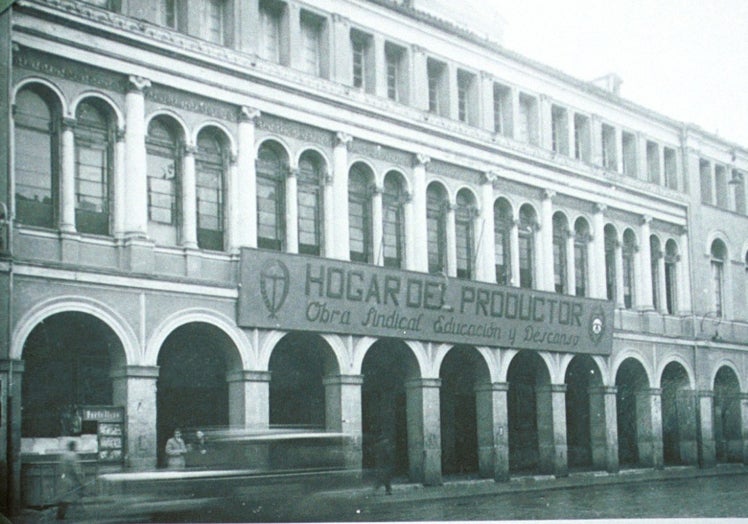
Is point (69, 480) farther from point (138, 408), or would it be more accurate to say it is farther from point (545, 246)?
point (545, 246)

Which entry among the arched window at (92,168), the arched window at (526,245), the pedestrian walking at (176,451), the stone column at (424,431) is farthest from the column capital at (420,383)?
the arched window at (92,168)

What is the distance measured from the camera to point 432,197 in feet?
42.4

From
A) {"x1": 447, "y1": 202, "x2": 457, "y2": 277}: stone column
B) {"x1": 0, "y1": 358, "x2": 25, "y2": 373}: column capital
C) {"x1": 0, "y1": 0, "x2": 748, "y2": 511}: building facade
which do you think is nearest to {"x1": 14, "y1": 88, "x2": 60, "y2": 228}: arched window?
{"x1": 0, "y1": 0, "x2": 748, "y2": 511}: building facade

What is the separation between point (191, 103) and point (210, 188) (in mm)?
825

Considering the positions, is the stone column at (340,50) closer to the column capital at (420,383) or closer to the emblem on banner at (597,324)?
the column capital at (420,383)

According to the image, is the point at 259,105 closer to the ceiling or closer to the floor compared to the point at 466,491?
closer to the ceiling

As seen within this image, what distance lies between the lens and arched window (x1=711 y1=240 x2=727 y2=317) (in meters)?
10.3

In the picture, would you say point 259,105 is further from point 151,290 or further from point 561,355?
point 561,355

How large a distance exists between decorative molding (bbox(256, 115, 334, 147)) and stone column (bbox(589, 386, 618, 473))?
14.2ft

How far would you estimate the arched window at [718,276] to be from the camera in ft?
33.7

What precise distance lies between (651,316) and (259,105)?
15.1 feet

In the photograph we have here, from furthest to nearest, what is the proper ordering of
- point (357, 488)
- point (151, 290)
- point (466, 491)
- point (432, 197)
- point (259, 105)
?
1. point (432, 197)
2. point (466, 491)
3. point (259, 105)
4. point (151, 290)
5. point (357, 488)

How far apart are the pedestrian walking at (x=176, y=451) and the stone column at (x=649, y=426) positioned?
183 inches

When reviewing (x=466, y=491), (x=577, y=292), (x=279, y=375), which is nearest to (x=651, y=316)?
(x=577, y=292)
